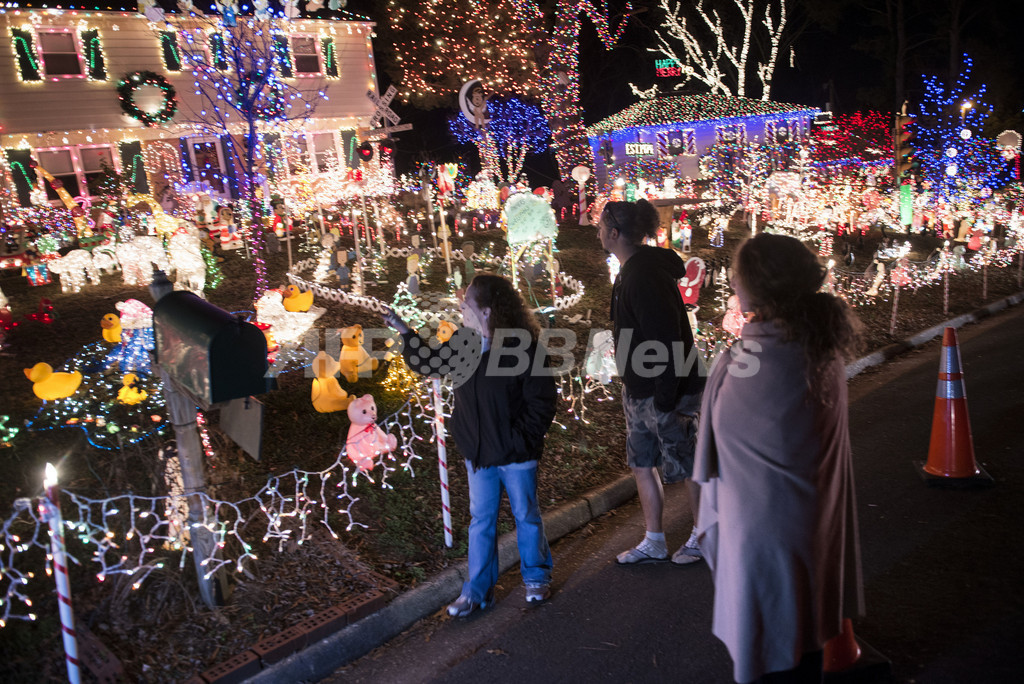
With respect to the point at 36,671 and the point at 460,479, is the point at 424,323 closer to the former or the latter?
the point at 460,479

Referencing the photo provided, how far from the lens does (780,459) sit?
2756 millimetres

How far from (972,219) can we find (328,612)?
17.8 metres

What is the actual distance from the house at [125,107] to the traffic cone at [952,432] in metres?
14.1

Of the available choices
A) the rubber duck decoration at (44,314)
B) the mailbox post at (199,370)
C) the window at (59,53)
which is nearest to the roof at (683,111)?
the window at (59,53)

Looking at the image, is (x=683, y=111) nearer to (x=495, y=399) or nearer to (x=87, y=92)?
(x=87, y=92)

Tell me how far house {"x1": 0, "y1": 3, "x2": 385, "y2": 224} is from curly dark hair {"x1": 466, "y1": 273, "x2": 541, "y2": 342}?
1365 centimetres

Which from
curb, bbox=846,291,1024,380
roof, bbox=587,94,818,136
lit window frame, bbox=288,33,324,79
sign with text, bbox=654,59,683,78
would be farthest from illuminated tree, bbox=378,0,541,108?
curb, bbox=846,291,1024,380

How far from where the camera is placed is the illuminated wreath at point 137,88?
19.6m

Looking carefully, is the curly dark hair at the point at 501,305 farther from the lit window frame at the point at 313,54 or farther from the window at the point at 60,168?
the lit window frame at the point at 313,54

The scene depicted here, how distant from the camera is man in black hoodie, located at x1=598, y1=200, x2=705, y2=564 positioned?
14.0 ft

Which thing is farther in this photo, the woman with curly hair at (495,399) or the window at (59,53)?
the window at (59,53)

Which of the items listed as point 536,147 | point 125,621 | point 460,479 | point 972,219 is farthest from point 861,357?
point 536,147

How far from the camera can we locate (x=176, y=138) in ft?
69.8


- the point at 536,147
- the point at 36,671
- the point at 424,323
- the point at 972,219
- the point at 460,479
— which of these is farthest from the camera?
the point at 536,147
